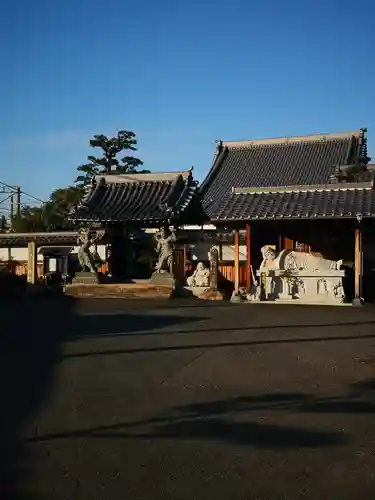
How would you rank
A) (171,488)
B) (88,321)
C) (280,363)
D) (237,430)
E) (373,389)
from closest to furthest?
(171,488) < (237,430) < (373,389) < (280,363) < (88,321)

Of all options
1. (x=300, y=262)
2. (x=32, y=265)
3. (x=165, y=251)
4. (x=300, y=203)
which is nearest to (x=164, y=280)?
(x=165, y=251)

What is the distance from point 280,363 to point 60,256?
19.4m

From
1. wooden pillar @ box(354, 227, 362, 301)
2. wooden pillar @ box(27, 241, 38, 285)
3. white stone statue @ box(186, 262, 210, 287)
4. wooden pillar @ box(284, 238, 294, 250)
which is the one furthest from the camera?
wooden pillar @ box(27, 241, 38, 285)

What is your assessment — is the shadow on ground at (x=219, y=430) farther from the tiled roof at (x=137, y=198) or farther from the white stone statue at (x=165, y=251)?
→ the tiled roof at (x=137, y=198)

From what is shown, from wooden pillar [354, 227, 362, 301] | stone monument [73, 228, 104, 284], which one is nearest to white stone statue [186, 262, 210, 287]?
stone monument [73, 228, 104, 284]

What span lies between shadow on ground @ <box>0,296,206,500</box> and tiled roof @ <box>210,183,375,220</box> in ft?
18.8

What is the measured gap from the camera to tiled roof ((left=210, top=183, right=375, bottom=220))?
1738cm

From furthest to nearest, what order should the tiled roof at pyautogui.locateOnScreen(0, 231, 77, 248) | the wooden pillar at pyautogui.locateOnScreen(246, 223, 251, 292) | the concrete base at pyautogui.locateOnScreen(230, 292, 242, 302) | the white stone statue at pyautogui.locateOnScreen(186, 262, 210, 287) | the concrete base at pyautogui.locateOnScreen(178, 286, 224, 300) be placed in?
the tiled roof at pyautogui.locateOnScreen(0, 231, 77, 248) → the white stone statue at pyautogui.locateOnScreen(186, 262, 210, 287) → the concrete base at pyautogui.locateOnScreen(178, 286, 224, 300) → the wooden pillar at pyautogui.locateOnScreen(246, 223, 251, 292) → the concrete base at pyautogui.locateOnScreen(230, 292, 242, 302)

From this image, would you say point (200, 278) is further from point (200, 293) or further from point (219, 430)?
point (219, 430)

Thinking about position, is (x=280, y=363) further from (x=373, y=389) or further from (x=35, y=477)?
(x=35, y=477)

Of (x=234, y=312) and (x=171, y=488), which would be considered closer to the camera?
(x=171, y=488)

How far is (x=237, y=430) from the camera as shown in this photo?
5387 mm

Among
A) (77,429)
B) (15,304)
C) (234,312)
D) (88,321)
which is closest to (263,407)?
Answer: (77,429)

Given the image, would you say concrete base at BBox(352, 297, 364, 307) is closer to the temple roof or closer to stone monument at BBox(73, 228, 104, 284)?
the temple roof
